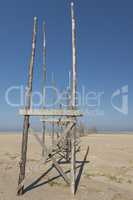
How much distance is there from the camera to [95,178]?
1153 cm

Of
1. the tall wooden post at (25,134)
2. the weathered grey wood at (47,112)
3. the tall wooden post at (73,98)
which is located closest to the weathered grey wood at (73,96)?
the tall wooden post at (73,98)

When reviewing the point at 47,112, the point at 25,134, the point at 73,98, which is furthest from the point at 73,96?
the point at 25,134

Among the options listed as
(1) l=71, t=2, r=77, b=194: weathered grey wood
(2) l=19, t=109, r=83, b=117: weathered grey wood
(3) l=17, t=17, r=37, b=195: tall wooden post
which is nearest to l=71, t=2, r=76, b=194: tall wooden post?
(1) l=71, t=2, r=77, b=194: weathered grey wood

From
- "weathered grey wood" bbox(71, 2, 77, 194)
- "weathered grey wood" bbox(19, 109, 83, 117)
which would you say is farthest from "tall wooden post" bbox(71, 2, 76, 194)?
"weathered grey wood" bbox(19, 109, 83, 117)

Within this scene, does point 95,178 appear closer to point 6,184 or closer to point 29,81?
point 6,184

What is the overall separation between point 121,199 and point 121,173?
4.51 meters

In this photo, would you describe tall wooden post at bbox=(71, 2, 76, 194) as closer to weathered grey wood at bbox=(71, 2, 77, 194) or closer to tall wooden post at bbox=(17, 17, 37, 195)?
weathered grey wood at bbox=(71, 2, 77, 194)

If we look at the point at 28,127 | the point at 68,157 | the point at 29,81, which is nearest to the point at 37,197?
the point at 28,127

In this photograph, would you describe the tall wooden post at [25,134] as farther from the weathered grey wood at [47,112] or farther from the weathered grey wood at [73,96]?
the weathered grey wood at [73,96]

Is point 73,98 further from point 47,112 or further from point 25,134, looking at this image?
point 25,134

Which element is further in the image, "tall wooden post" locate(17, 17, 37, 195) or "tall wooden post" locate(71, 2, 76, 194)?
"tall wooden post" locate(71, 2, 76, 194)

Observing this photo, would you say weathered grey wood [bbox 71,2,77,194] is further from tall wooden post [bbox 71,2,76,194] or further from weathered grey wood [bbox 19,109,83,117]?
weathered grey wood [bbox 19,109,83,117]

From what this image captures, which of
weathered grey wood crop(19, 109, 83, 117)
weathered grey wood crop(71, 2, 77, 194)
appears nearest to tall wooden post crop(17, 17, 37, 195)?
weathered grey wood crop(19, 109, 83, 117)

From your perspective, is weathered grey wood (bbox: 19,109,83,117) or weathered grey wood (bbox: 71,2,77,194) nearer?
weathered grey wood (bbox: 19,109,83,117)
